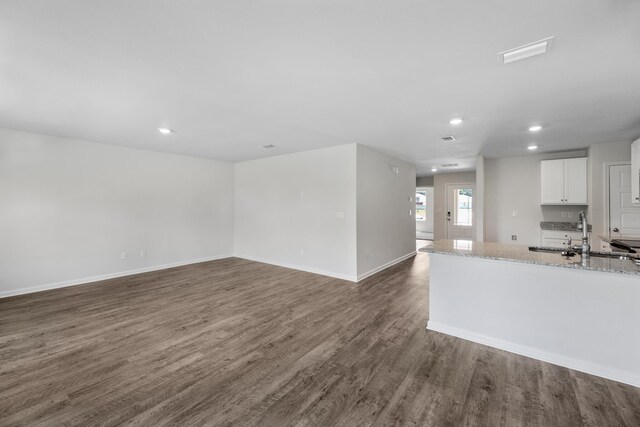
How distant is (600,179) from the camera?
4484mm

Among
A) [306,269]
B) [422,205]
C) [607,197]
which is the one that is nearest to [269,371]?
[306,269]

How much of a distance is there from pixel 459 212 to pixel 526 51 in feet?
26.5

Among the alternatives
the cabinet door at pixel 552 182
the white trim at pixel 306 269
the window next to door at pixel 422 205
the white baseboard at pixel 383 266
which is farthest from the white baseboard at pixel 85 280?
the window next to door at pixel 422 205

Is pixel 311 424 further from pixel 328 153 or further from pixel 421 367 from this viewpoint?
pixel 328 153

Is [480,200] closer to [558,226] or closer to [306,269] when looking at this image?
[558,226]

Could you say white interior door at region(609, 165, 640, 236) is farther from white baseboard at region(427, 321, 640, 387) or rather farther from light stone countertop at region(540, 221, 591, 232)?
white baseboard at region(427, 321, 640, 387)

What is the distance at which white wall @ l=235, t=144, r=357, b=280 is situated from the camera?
16.2 ft

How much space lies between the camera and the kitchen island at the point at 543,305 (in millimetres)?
2170

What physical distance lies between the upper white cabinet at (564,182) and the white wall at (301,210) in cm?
383

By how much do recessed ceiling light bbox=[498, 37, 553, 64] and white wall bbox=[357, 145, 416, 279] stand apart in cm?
292

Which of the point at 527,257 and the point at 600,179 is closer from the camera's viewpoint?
the point at 527,257

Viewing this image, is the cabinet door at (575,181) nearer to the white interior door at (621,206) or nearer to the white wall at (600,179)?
the white wall at (600,179)

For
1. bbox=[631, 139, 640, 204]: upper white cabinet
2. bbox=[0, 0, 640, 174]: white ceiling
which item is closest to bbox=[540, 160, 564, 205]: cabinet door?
bbox=[0, 0, 640, 174]: white ceiling

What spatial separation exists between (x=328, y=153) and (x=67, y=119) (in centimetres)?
387
